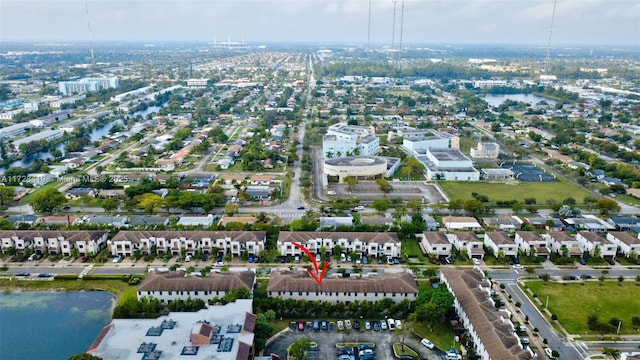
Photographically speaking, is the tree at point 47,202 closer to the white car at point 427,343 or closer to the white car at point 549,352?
the white car at point 427,343

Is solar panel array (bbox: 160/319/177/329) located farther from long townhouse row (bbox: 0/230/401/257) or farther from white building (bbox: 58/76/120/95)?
white building (bbox: 58/76/120/95)

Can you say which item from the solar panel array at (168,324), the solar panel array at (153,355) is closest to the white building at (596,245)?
the solar panel array at (168,324)

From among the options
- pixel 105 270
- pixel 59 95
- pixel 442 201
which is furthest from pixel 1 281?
pixel 59 95

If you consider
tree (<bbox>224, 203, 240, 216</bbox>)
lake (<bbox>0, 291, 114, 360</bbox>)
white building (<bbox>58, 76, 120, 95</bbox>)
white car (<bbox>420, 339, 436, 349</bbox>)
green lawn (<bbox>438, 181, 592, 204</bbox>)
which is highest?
white building (<bbox>58, 76, 120, 95</bbox>)

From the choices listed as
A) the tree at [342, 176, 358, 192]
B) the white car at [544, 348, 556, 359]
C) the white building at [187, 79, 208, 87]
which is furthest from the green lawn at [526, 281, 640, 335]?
the white building at [187, 79, 208, 87]

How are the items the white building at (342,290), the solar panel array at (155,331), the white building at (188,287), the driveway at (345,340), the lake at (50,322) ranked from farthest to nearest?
the white building at (342,290) → the white building at (188,287) → the lake at (50,322) → the driveway at (345,340) → the solar panel array at (155,331)

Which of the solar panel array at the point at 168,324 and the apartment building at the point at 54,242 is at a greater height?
the solar panel array at the point at 168,324
